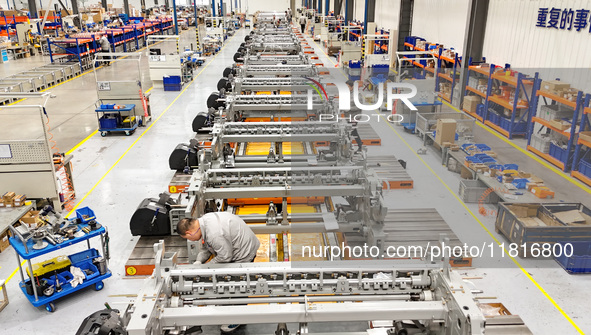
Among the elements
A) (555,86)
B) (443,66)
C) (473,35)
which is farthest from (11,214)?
(443,66)

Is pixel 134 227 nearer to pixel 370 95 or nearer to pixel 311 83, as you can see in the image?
pixel 311 83

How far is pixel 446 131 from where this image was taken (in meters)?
9.87

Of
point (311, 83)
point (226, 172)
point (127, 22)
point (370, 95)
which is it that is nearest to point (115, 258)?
point (226, 172)

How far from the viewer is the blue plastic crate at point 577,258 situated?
19.6 ft

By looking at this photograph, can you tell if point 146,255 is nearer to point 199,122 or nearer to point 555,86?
point 199,122

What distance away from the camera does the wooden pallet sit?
581 centimetres

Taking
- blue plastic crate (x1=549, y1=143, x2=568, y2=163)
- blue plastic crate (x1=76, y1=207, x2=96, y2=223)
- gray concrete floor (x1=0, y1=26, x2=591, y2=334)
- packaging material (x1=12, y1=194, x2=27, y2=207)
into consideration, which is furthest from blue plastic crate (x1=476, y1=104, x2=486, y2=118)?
packaging material (x1=12, y1=194, x2=27, y2=207)

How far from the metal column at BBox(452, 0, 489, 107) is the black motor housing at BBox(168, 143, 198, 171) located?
363 inches

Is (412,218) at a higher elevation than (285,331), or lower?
lower

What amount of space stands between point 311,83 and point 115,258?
24.3ft

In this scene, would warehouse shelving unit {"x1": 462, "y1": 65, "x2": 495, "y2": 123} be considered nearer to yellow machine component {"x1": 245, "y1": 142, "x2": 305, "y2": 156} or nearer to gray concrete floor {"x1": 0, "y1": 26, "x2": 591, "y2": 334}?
gray concrete floor {"x1": 0, "y1": 26, "x2": 591, "y2": 334}

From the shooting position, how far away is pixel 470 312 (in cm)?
287

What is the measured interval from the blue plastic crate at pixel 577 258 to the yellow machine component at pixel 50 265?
22.2 feet

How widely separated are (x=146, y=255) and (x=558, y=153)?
886 cm
